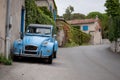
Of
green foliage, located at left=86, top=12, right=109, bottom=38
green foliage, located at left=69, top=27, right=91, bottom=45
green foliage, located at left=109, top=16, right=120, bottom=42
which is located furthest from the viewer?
green foliage, located at left=86, top=12, right=109, bottom=38


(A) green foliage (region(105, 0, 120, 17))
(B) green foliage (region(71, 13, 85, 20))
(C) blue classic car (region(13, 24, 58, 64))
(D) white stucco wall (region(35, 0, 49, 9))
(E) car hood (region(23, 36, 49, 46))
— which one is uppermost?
(B) green foliage (region(71, 13, 85, 20))

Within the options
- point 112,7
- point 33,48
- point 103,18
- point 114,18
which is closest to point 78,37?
point 112,7

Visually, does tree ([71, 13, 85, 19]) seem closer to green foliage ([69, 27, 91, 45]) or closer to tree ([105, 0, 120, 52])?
green foliage ([69, 27, 91, 45])

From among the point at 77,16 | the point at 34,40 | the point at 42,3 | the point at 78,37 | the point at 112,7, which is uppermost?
the point at 77,16

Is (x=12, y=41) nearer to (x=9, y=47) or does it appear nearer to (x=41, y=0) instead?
(x=9, y=47)

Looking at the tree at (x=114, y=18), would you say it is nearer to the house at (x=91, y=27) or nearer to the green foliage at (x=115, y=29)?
the green foliage at (x=115, y=29)

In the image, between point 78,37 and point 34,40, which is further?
point 78,37

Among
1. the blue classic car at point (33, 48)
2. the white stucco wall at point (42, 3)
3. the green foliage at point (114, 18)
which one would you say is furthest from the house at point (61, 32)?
the blue classic car at point (33, 48)

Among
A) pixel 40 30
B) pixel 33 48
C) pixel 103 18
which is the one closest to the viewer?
pixel 33 48

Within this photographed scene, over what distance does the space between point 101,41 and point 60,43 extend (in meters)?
32.3

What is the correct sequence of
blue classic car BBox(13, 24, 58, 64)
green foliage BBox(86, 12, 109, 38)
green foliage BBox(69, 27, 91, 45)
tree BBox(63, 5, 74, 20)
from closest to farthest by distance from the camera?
blue classic car BBox(13, 24, 58, 64) → green foliage BBox(69, 27, 91, 45) → green foliage BBox(86, 12, 109, 38) → tree BBox(63, 5, 74, 20)

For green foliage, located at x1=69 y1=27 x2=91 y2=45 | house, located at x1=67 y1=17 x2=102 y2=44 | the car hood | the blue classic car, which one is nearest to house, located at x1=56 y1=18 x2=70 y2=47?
green foliage, located at x1=69 y1=27 x2=91 y2=45

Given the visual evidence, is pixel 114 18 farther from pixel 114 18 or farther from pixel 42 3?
pixel 42 3

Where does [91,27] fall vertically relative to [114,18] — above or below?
below
